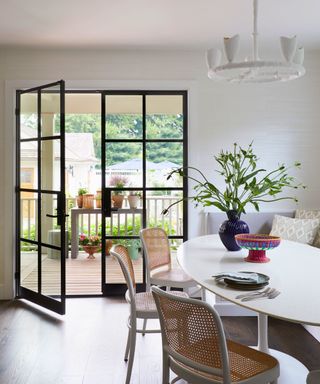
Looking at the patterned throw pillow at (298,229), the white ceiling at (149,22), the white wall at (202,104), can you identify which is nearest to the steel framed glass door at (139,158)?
the white wall at (202,104)

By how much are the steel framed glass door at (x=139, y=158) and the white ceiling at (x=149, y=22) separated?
0.59m

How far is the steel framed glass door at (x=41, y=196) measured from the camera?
4152 mm

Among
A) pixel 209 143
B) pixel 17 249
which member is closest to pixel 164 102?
pixel 209 143

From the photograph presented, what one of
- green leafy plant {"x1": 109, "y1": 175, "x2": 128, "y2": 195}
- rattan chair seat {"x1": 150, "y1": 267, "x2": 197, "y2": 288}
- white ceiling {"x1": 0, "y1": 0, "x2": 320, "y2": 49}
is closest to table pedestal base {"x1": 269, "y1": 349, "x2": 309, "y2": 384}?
rattan chair seat {"x1": 150, "y1": 267, "x2": 197, "y2": 288}

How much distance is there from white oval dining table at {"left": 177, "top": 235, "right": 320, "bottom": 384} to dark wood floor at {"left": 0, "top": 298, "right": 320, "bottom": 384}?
445 mm

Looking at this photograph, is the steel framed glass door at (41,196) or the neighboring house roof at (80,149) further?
the neighboring house roof at (80,149)

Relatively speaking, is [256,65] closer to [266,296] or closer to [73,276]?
[266,296]

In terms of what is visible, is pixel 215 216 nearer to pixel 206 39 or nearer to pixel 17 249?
pixel 206 39

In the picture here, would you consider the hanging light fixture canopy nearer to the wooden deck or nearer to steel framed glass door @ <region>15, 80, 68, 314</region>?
steel framed glass door @ <region>15, 80, 68, 314</region>

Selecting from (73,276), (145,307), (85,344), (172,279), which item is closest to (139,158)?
(172,279)

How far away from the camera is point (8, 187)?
4.64 meters

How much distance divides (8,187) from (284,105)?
10.0ft

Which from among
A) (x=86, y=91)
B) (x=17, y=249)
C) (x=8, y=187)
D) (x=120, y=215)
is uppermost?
(x=86, y=91)

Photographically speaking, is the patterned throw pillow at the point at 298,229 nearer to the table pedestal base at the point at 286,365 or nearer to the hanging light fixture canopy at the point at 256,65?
the table pedestal base at the point at 286,365
